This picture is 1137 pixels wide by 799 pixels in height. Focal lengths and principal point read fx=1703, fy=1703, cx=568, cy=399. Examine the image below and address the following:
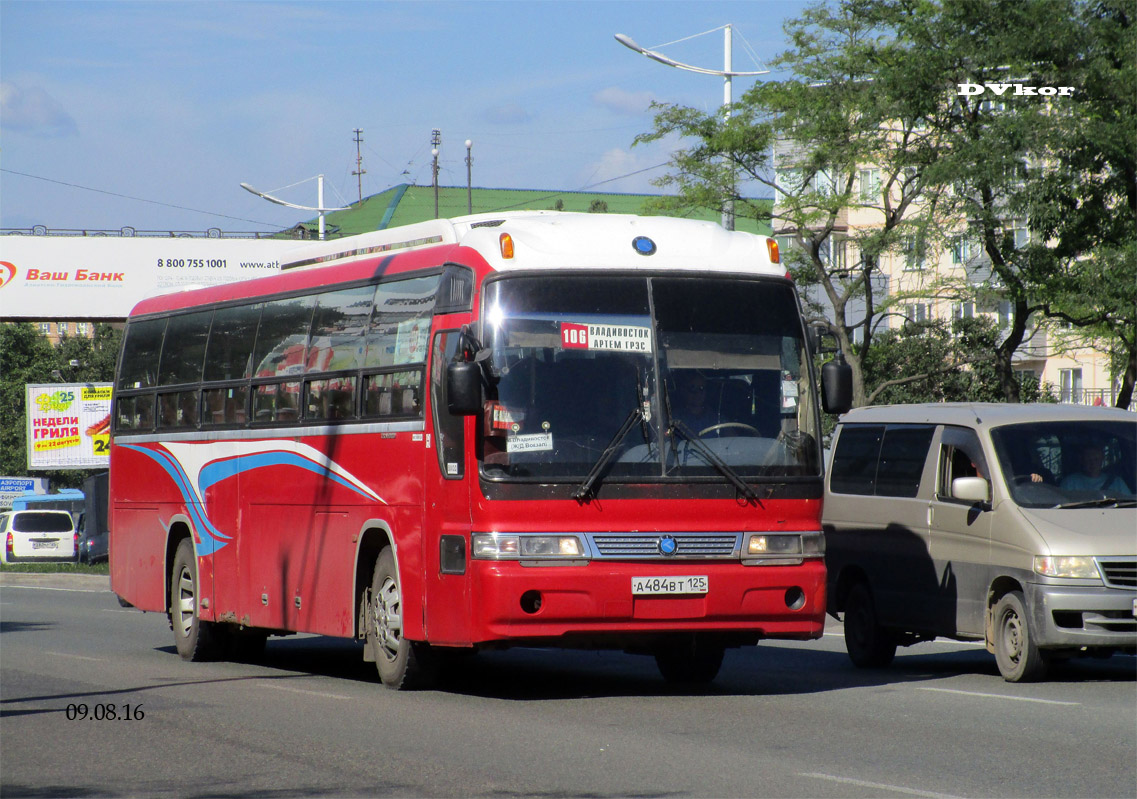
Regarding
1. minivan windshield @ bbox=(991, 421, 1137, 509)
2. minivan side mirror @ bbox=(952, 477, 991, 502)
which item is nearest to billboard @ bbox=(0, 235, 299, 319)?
minivan windshield @ bbox=(991, 421, 1137, 509)

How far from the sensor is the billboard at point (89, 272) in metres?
51.1

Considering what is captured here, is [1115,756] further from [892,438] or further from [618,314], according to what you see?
[892,438]

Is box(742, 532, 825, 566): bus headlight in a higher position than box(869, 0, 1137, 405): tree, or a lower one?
lower

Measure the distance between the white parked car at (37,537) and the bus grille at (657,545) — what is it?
45.2 meters

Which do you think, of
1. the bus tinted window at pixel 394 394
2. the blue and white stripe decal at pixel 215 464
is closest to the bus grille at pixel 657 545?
the bus tinted window at pixel 394 394

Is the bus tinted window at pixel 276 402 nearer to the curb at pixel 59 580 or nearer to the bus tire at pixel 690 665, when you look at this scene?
the bus tire at pixel 690 665

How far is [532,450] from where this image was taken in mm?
11297

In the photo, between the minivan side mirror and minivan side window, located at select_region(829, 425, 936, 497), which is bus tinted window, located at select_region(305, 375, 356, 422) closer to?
the minivan side mirror

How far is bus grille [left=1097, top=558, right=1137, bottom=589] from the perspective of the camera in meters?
12.7

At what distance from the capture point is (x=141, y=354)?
17891mm

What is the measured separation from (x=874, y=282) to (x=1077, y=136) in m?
43.4

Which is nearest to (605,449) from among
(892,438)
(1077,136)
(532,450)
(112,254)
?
(532,450)

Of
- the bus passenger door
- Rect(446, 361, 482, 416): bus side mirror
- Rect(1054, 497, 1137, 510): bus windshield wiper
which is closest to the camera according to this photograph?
Rect(446, 361, 482, 416): bus side mirror

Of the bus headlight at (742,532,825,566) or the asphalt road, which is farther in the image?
the bus headlight at (742,532,825,566)
